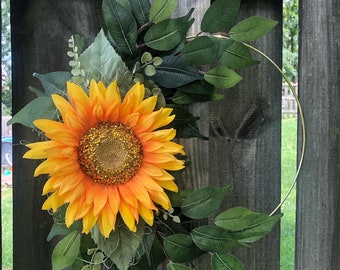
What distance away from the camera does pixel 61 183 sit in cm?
77

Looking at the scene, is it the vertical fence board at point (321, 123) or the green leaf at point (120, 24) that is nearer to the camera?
the green leaf at point (120, 24)

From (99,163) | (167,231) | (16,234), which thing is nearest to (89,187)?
(99,163)

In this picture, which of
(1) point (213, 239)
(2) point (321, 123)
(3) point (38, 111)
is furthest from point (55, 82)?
(2) point (321, 123)

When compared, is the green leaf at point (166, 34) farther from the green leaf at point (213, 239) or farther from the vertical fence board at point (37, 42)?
the green leaf at point (213, 239)

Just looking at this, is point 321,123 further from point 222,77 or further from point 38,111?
point 38,111

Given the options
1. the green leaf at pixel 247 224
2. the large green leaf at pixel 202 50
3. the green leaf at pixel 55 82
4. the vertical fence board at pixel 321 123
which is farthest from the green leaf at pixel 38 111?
the vertical fence board at pixel 321 123

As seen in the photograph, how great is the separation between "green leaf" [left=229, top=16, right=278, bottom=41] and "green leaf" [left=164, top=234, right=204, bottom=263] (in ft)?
1.16

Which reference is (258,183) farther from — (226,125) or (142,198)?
(142,198)

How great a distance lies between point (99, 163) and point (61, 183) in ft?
0.23

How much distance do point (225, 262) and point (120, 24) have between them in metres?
0.43

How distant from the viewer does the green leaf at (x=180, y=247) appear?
2.89 feet

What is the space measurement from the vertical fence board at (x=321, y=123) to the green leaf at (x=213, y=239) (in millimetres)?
232

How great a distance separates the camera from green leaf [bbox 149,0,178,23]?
85 cm

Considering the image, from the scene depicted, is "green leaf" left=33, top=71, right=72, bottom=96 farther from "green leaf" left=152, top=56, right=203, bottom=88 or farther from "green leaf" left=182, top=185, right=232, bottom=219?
"green leaf" left=182, top=185, right=232, bottom=219
